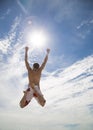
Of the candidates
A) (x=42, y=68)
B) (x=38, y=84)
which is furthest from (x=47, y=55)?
(x=38, y=84)

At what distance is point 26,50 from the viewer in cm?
1563

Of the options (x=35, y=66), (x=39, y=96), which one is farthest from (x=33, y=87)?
(x=35, y=66)

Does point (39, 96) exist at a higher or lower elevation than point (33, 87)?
lower

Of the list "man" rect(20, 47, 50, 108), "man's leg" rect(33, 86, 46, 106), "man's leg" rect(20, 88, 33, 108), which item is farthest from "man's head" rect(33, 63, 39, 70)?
"man's leg" rect(20, 88, 33, 108)

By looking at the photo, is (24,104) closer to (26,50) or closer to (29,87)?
(29,87)

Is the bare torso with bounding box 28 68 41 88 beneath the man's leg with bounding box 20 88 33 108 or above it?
above

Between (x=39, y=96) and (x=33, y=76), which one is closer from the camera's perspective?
(x=33, y=76)

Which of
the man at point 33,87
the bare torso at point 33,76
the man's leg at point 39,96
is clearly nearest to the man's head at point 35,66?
the man at point 33,87

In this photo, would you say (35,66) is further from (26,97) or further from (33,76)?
(26,97)

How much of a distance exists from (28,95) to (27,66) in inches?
77.4

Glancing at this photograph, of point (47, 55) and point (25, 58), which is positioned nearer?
point (25, 58)

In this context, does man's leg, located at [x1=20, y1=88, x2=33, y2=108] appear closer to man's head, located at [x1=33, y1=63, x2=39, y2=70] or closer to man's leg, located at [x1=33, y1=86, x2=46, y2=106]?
man's leg, located at [x1=33, y1=86, x2=46, y2=106]

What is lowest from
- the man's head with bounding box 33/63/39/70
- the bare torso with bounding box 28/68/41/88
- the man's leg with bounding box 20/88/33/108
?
the man's leg with bounding box 20/88/33/108

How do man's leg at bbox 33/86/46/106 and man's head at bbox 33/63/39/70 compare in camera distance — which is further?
man's leg at bbox 33/86/46/106
